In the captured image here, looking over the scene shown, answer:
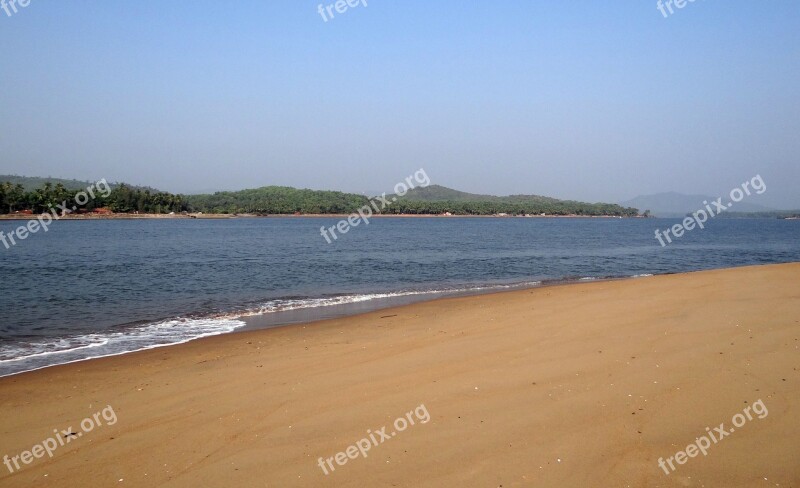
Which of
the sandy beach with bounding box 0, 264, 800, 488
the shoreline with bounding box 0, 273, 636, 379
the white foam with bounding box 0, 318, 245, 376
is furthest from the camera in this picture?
the shoreline with bounding box 0, 273, 636, 379

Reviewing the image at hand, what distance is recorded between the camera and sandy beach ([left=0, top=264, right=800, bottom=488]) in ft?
17.3

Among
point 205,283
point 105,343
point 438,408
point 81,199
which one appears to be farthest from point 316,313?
point 81,199

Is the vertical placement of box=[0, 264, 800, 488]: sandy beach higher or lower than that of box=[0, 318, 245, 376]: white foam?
lower

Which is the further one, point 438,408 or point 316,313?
point 316,313

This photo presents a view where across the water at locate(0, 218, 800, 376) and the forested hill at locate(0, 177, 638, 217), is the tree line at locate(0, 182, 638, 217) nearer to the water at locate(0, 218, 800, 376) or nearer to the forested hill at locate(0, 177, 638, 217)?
the forested hill at locate(0, 177, 638, 217)

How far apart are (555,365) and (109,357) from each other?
27.2 feet

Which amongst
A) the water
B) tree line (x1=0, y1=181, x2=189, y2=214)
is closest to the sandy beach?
the water

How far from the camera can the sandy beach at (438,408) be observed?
17.3 feet

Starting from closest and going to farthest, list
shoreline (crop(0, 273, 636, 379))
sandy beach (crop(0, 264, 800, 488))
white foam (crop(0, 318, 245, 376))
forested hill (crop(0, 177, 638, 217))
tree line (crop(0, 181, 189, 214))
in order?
sandy beach (crop(0, 264, 800, 488)) < white foam (crop(0, 318, 245, 376)) < shoreline (crop(0, 273, 636, 379)) < tree line (crop(0, 181, 189, 214)) < forested hill (crop(0, 177, 638, 217))

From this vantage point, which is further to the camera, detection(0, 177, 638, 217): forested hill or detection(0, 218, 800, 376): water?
detection(0, 177, 638, 217): forested hill

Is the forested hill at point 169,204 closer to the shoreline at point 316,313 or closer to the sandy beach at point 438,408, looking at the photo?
the shoreline at point 316,313

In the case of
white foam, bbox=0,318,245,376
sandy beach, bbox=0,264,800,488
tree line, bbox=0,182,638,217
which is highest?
tree line, bbox=0,182,638,217

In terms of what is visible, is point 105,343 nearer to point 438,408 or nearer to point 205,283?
point 438,408

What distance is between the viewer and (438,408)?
6746 millimetres
